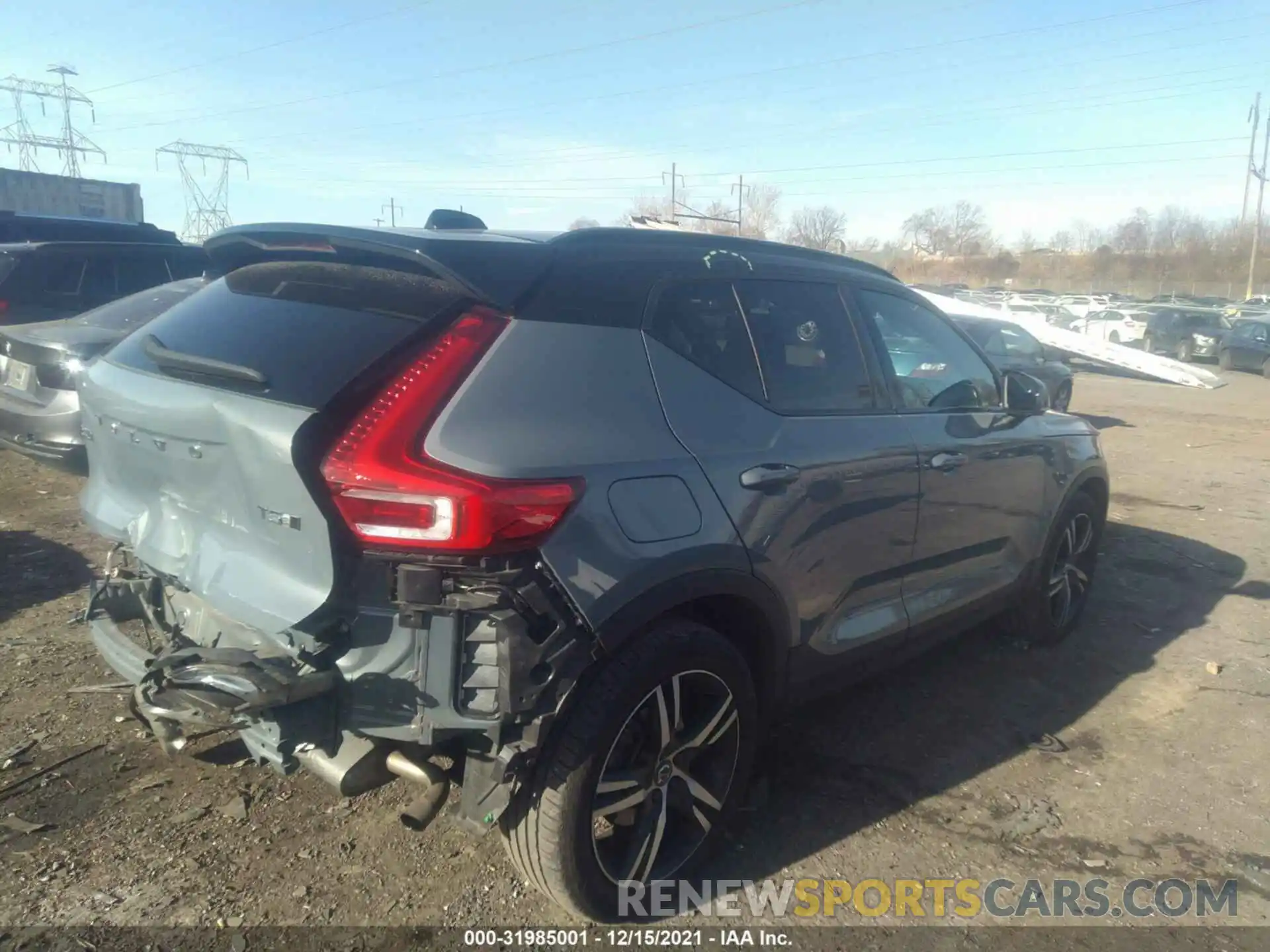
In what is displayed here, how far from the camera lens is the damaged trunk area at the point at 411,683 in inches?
92.2

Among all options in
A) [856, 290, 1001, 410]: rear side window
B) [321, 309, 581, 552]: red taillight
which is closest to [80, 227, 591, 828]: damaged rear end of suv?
[321, 309, 581, 552]: red taillight

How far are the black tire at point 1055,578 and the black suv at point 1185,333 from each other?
25.8 meters

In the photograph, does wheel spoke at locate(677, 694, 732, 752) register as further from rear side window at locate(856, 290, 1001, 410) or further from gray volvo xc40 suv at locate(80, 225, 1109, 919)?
rear side window at locate(856, 290, 1001, 410)

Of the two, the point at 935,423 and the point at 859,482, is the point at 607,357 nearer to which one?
the point at 859,482

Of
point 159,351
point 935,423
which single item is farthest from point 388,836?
point 935,423

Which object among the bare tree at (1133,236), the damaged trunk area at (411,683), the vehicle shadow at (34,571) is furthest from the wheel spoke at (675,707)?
the bare tree at (1133,236)

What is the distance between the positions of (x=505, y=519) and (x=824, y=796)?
6.26ft

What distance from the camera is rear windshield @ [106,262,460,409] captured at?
250 cm

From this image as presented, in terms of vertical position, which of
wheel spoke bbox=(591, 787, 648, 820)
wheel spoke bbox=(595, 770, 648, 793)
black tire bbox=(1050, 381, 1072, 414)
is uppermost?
wheel spoke bbox=(595, 770, 648, 793)

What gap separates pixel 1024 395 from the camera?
174 inches

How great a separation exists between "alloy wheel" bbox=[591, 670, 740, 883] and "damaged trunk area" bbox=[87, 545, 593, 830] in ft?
1.16

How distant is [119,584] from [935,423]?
2.98m

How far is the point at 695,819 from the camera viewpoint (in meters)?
3.04

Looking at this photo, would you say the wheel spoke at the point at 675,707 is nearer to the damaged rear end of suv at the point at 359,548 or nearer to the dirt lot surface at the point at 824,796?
the damaged rear end of suv at the point at 359,548
